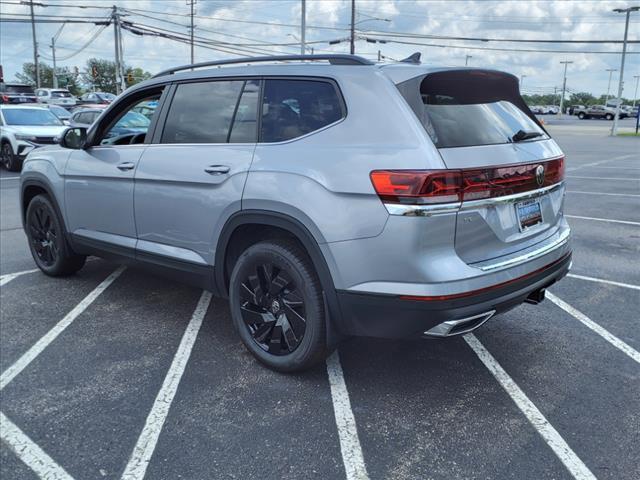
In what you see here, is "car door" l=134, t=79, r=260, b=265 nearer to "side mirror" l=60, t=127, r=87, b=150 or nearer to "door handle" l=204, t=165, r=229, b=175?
"door handle" l=204, t=165, r=229, b=175

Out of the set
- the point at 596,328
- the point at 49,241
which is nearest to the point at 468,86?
the point at 596,328

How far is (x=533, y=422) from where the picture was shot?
9.77 ft

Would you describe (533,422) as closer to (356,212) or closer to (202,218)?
(356,212)

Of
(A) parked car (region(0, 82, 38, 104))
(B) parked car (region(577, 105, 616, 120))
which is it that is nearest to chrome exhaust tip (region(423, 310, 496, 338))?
(A) parked car (region(0, 82, 38, 104))

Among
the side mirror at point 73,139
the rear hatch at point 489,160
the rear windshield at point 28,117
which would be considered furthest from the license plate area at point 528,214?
the rear windshield at point 28,117

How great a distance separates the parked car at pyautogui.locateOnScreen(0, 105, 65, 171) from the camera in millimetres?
13945

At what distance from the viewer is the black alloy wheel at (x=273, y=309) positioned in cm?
334

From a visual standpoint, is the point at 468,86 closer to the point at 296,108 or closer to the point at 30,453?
the point at 296,108

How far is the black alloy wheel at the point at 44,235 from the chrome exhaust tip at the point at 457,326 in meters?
3.74

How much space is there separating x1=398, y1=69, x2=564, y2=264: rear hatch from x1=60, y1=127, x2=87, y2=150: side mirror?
2974 mm

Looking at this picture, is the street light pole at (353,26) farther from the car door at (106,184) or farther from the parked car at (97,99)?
the car door at (106,184)

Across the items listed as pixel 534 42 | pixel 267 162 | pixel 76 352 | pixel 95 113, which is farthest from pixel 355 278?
pixel 534 42

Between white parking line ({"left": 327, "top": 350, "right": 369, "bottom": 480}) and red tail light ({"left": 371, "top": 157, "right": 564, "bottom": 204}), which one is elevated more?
red tail light ({"left": 371, "top": 157, "right": 564, "bottom": 204})

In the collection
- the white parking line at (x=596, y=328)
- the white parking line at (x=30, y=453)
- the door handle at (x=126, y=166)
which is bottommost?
the white parking line at (x=30, y=453)
